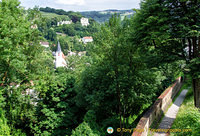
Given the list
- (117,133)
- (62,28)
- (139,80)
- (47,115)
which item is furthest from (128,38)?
(62,28)

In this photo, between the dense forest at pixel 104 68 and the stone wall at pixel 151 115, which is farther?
the dense forest at pixel 104 68

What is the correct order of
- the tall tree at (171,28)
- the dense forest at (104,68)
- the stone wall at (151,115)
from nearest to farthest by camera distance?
the stone wall at (151,115)
the tall tree at (171,28)
the dense forest at (104,68)

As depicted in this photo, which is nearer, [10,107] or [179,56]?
[179,56]

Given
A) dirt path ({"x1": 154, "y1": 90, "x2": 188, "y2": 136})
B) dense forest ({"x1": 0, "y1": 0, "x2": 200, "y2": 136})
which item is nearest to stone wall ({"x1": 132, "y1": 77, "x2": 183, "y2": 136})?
dirt path ({"x1": 154, "y1": 90, "x2": 188, "y2": 136})

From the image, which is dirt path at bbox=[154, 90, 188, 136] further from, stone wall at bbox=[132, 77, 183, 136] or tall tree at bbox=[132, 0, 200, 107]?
tall tree at bbox=[132, 0, 200, 107]

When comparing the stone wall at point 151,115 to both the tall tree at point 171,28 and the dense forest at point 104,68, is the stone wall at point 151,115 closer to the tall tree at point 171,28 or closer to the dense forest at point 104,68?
the dense forest at point 104,68

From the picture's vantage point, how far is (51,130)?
12969 mm

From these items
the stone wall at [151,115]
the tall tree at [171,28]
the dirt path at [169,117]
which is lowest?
the dirt path at [169,117]

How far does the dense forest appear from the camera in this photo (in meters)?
9.91

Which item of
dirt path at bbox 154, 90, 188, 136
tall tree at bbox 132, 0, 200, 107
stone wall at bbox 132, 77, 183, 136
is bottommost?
dirt path at bbox 154, 90, 188, 136

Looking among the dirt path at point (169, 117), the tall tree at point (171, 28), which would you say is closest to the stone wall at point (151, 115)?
the dirt path at point (169, 117)

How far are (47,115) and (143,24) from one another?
917cm

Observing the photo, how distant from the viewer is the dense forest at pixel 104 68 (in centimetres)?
991

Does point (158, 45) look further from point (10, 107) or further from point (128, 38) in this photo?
point (10, 107)
